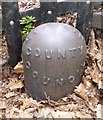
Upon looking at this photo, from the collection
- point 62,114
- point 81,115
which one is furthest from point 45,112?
point 81,115

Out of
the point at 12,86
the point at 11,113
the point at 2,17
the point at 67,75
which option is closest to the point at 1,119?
the point at 11,113

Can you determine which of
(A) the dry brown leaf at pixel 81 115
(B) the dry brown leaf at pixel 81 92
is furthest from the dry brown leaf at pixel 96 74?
(A) the dry brown leaf at pixel 81 115

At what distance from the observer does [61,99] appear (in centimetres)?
242

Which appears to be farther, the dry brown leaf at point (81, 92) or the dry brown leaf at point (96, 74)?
the dry brown leaf at point (96, 74)

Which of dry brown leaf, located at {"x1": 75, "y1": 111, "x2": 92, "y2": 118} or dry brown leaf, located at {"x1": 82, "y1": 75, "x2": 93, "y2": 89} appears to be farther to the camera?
dry brown leaf, located at {"x1": 82, "y1": 75, "x2": 93, "y2": 89}

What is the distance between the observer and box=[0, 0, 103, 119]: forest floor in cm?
233

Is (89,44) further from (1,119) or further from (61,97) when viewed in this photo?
(1,119)

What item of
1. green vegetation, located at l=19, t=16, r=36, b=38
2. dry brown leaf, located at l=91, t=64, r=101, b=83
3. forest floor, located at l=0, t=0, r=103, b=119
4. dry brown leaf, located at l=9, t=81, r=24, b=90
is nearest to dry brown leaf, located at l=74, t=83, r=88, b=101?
forest floor, located at l=0, t=0, r=103, b=119

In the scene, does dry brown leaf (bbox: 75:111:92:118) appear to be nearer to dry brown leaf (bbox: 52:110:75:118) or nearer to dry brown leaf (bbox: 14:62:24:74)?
dry brown leaf (bbox: 52:110:75:118)

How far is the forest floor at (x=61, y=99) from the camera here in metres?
2.33

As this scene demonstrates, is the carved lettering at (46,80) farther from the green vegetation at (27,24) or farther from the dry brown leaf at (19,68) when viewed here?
the green vegetation at (27,24)

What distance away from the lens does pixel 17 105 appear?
2.45 metres

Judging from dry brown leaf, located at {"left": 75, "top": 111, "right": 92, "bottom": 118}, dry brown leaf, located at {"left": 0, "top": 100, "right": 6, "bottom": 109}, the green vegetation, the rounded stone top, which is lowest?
dry brown leaf, located at {"left": 75, "top": 111, "right": 92, "bottom": 118}

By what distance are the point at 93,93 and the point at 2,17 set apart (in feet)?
2.67
